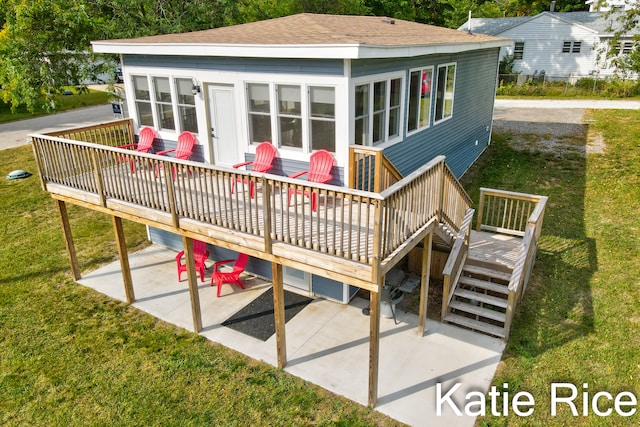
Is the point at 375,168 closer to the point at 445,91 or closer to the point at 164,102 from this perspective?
the point at 164,102

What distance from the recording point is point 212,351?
7.52 meters

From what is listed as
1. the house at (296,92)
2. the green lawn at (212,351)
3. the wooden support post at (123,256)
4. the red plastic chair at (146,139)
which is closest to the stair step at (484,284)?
the green lawn at (212,351)

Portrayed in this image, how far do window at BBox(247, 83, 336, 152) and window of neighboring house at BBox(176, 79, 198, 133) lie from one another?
1554 millimetres

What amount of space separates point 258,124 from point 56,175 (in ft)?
13.1

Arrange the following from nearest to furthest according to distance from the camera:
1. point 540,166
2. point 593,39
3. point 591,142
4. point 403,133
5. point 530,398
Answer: point 530,398 < point 403,133 < point 540,166 < point 591,142 < point 593,39

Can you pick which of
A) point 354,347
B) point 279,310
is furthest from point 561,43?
point 279,310

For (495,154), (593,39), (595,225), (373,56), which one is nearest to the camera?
(373,56)

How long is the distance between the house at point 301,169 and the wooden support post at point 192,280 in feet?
0.08

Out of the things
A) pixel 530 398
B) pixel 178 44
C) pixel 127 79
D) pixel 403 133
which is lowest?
pixel 530 398

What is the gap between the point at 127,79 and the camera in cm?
1003

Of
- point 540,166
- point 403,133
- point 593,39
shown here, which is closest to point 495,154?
point 540,166

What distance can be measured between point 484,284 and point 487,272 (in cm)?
29

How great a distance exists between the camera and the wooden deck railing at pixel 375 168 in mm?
7090

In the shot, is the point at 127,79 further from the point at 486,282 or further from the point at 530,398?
the point at 530,398
